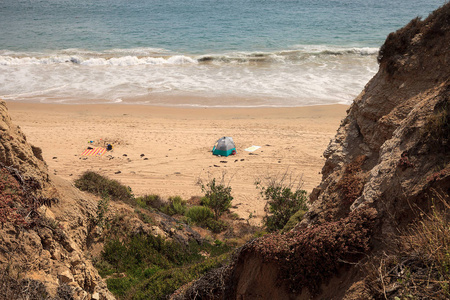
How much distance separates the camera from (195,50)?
1513 inches

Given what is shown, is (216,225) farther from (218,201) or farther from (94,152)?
(94,152)

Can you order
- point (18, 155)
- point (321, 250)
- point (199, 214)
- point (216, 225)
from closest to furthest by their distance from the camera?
point (321, 250) → point (18, 155) → point (216, 225) → point (199, 214)

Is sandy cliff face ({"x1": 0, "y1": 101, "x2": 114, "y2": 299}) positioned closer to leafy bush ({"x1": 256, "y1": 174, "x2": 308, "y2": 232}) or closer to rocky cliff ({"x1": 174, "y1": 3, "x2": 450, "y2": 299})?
rocky cliff ({"x1": 174, "y1": 3, "x2": 450, "y2": 299})

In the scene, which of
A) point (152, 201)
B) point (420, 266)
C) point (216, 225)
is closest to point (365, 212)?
point (420, 266)

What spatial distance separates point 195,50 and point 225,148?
23836 millimetres

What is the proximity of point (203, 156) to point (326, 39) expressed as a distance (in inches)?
1213

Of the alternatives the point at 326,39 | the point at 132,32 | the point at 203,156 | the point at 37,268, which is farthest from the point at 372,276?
the point at 132,32

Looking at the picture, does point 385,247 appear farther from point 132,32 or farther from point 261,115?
point 132,32

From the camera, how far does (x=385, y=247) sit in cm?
467

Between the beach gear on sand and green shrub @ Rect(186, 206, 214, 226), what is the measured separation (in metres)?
5.09

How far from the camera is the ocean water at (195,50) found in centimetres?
2623

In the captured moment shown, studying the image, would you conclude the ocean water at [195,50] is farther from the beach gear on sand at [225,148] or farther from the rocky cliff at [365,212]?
the rocky cliff at [365,212]

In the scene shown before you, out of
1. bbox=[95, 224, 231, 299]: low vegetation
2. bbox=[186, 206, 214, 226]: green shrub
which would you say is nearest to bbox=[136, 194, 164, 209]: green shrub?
bbox=[186, 206, 214, 226]: green shrub

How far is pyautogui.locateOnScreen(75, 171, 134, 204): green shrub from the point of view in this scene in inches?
406
